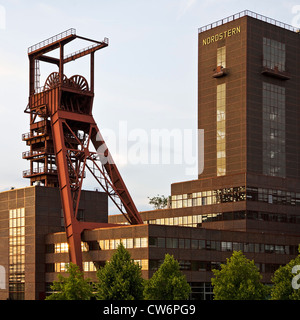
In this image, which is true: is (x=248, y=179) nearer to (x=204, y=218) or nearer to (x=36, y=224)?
(x=204, y=218)

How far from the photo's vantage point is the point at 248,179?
121 m

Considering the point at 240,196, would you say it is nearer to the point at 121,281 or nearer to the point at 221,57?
the point at 221,57

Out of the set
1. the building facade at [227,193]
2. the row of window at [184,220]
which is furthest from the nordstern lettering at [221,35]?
the row of window at [184,220]

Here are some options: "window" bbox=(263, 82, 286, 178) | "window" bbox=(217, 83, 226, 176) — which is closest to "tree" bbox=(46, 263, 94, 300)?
"window" bbox=(217, 83, 226, 176)

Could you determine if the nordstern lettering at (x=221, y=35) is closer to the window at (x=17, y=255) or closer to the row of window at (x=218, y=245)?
the row of window at (x=218, y=245)

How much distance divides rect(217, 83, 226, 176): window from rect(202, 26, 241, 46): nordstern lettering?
9713 millimetres

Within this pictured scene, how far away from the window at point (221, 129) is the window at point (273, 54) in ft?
31.8

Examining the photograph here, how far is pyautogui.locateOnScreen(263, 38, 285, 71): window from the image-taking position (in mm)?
130500

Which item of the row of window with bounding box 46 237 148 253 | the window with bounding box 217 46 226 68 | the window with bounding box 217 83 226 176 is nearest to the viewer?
the row of window with bounding box 46 237 148 253

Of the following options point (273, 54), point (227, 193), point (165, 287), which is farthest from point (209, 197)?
point (165, 287)

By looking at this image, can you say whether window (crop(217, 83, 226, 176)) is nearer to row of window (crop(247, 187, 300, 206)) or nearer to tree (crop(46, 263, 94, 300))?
row of window (crop(247, 187, 300, 206))

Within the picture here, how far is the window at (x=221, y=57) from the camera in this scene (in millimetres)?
132125
